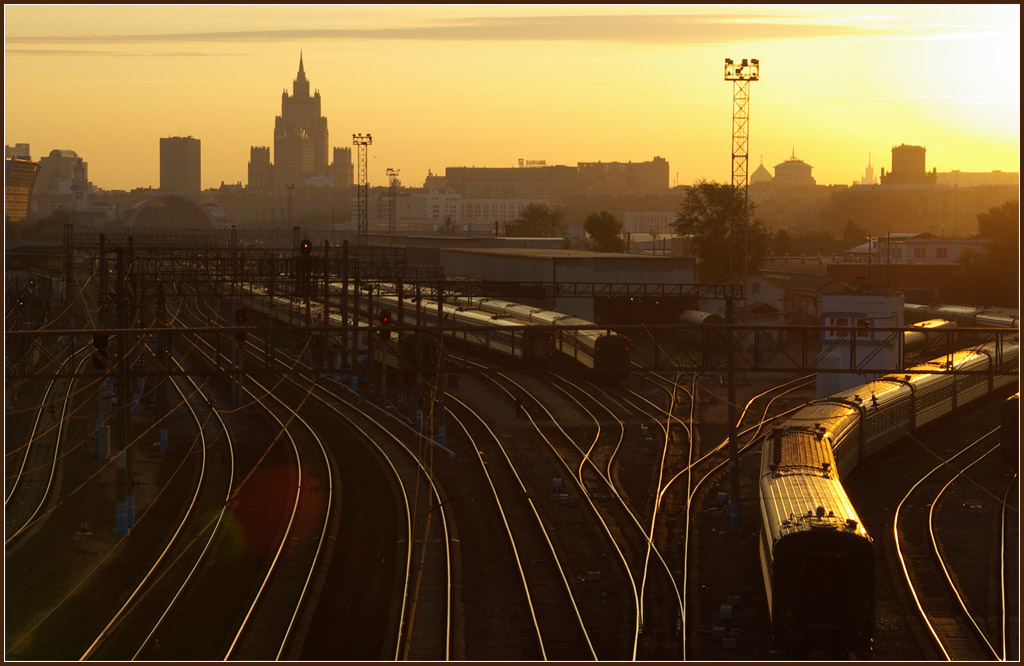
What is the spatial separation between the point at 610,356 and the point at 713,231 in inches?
1433

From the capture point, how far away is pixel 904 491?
2262 centimetres

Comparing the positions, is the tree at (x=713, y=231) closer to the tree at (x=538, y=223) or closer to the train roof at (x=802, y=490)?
the tree at (x=538, y=223)

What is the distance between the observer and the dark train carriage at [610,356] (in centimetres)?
3116

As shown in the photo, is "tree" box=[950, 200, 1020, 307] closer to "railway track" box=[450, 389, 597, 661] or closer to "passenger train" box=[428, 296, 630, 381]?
"passenger train" box=[428, 296, 630, 381]

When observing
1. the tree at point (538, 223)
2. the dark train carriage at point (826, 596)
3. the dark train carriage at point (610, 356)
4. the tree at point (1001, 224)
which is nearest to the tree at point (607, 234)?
the tree at point (538, 223)

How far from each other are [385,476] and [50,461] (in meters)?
7.98

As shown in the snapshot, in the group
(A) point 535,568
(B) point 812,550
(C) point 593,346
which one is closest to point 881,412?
(C) point 593,346

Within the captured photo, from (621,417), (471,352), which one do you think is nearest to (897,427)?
(621,417)

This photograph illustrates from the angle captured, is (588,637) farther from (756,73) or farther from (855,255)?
(855,255)

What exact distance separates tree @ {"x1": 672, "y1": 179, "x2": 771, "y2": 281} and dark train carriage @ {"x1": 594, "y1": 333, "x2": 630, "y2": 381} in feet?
105

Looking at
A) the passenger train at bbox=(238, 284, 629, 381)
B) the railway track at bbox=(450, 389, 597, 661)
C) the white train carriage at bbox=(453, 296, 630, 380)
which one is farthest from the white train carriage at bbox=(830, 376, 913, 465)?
the railway track at bbox=(450, 389, 597, 661)

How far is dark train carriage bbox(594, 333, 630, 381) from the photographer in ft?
102

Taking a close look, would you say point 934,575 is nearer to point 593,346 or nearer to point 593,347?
point 593,347

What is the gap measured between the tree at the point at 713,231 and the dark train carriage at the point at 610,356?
31979 millimetres
